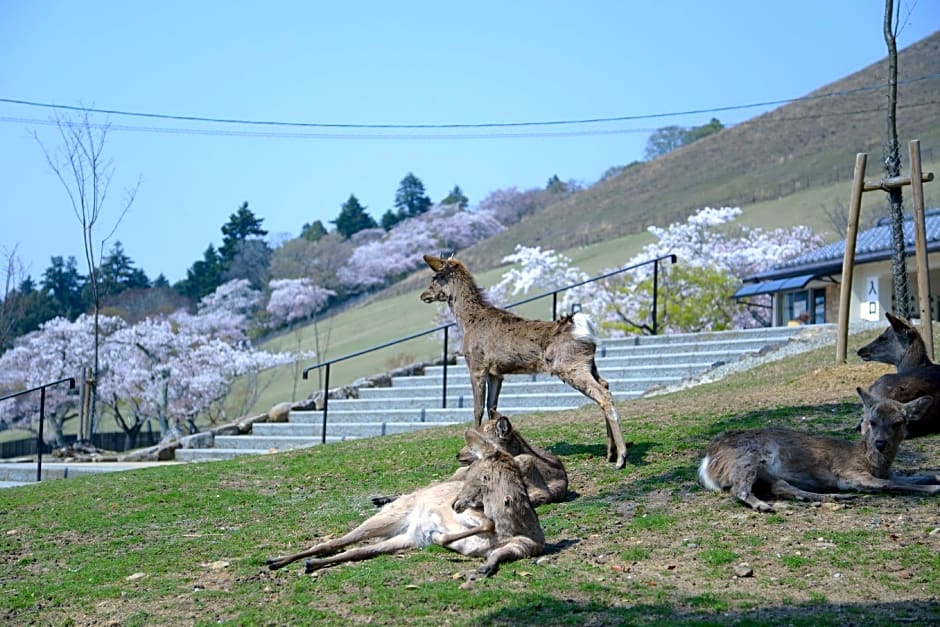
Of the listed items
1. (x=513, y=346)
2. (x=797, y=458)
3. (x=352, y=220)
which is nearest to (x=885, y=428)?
(x=797, y=458)

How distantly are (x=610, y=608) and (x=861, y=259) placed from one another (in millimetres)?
23078

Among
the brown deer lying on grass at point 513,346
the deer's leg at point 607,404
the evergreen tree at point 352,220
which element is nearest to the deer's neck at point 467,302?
the brown deer lying on grass at point 513,346

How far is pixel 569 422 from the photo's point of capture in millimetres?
13445

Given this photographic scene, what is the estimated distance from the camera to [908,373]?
10.5m

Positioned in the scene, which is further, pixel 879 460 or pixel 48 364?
pixel 48 364

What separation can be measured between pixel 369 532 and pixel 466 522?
781 millimetres

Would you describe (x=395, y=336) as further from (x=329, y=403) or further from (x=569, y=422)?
(x=569, y=422)

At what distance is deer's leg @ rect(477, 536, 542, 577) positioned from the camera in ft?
21.0

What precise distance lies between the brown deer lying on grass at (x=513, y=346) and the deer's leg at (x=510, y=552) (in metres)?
2.94

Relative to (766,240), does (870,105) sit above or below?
above

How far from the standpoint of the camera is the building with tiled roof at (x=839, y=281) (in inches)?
1021

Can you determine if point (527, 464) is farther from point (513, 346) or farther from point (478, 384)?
point (478, 384)

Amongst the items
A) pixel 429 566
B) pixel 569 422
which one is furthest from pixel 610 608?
pixel 569 422

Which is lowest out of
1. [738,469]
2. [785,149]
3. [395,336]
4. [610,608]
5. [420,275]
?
[610,608]
